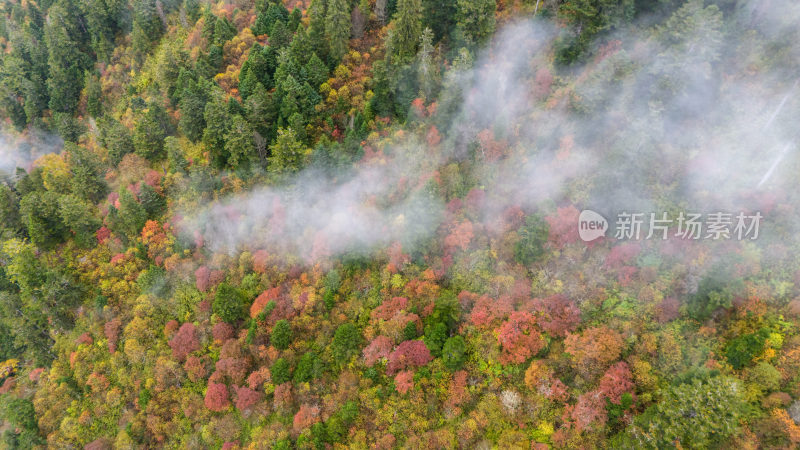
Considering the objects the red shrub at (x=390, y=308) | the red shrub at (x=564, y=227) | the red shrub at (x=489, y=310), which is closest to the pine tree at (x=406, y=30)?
the red shrub at (x=564, y=227)

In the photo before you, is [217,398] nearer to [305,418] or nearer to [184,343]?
[184,343]

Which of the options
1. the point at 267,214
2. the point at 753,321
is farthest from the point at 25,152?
the point at 753,321

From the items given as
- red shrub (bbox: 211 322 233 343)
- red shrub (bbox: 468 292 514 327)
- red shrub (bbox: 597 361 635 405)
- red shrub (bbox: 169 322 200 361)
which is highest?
red shrub (bbox: 468 292 514 327)

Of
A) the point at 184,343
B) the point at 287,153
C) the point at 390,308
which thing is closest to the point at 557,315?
the point at 390,308

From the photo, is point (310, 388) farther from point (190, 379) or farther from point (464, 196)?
point (464, 196)

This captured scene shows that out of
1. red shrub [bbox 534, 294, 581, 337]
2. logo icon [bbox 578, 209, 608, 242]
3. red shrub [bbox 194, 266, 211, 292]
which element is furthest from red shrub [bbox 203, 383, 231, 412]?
logo icon [bbox 578, 209, 608, 242]

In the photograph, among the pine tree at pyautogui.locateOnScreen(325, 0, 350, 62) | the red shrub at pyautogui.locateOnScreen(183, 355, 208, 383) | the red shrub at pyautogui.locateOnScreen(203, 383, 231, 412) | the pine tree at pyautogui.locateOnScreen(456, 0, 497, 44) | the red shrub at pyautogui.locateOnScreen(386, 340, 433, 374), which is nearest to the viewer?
the red shrub at pyautogui.locateOnScreen(386, 340, 433, 374)

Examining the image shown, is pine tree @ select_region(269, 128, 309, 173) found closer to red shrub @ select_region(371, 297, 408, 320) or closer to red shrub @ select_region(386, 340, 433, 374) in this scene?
red shrub @ select_region(371, 297, 408, 320)

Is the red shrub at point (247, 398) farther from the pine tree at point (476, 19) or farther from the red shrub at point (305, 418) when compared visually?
the pine tree at point (476, 19)
